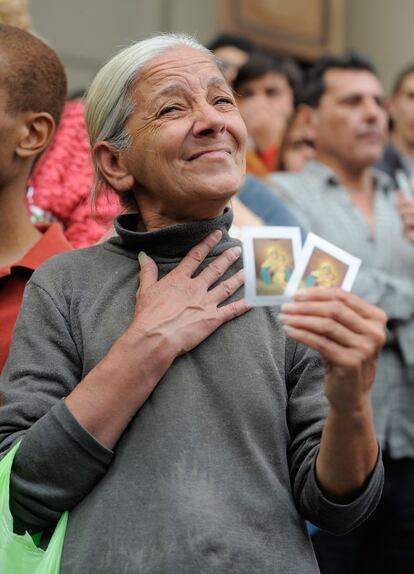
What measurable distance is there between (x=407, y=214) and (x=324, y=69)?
105 cm

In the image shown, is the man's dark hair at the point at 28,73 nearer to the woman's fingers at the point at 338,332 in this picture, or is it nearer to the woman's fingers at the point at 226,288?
the woman's fingers at the point at 226,288

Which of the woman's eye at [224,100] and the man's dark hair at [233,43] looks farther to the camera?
the man's dark hair at [233,43]

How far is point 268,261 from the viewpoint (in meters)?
1.47

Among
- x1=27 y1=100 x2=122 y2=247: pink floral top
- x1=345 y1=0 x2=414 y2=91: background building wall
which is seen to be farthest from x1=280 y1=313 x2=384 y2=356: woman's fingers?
x1=345 y1=0 x2=414 y2=91: background building wall

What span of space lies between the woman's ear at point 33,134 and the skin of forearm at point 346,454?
1034 millimetres

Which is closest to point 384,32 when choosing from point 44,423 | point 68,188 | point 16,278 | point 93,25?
point 93,25

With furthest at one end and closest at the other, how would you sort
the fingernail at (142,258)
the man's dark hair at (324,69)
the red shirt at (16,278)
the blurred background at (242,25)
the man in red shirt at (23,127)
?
the blurred background at (242,25) → the man's dark hair at (324,69) → the man in red shirt at (23,127) → the red shirt at (16,278) → the fingernail at (142,258)

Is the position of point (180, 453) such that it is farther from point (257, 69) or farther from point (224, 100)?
point (257, 69)

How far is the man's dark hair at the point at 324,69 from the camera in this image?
4.04m

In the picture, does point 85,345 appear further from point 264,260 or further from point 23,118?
point 23,118

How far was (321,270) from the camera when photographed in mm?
1451

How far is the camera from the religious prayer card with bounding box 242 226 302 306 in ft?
4.73

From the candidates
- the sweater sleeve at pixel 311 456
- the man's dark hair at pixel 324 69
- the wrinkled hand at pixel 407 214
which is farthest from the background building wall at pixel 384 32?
the sweater sleeve at pixel 311 456

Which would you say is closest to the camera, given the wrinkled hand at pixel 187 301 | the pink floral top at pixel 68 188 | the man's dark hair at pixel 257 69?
the wrinkled hand at pixel 187 301
